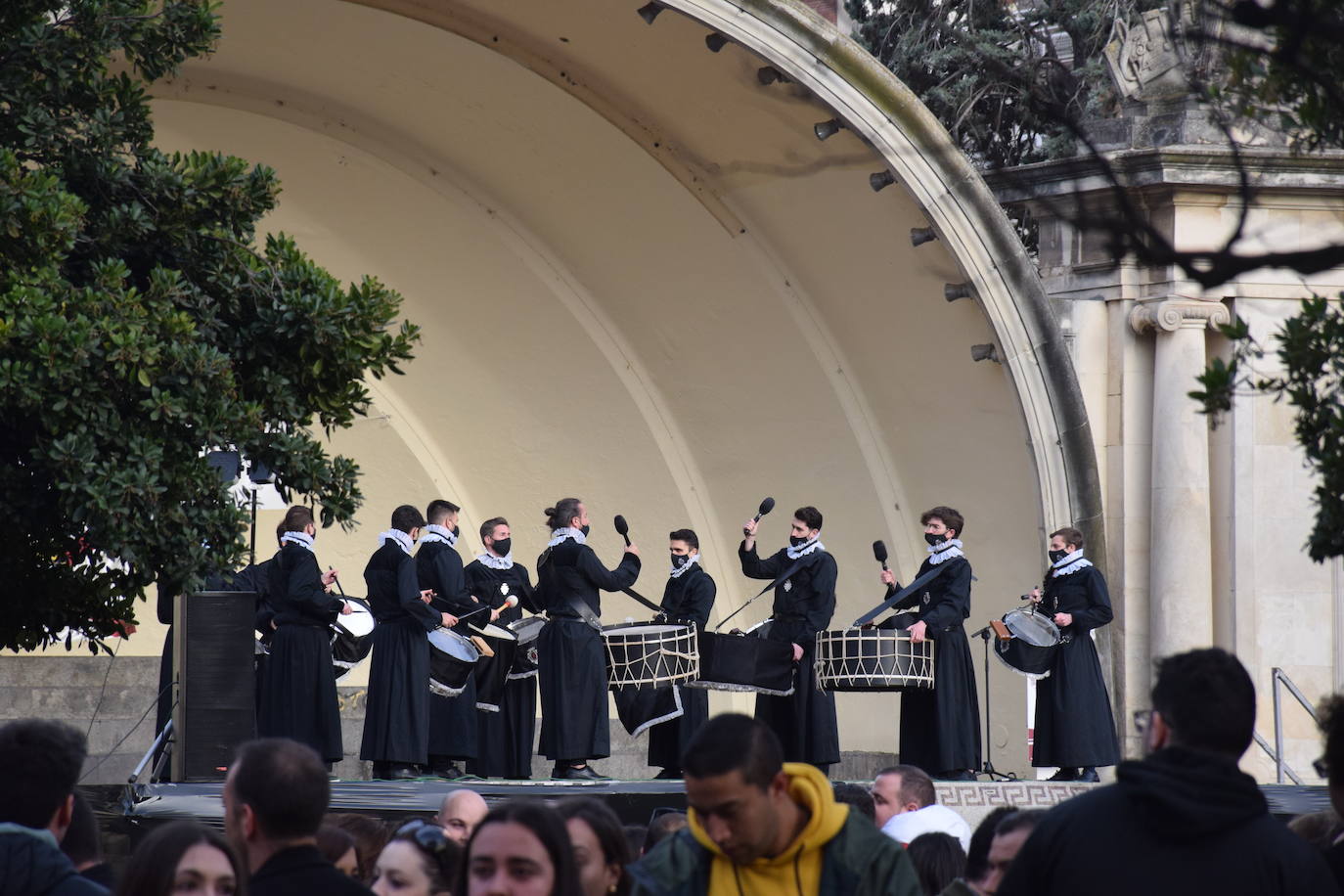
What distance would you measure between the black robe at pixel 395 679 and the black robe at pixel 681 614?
1.80 meters

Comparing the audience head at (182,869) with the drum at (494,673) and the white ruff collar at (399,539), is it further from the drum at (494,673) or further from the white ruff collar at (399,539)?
the drum at (494,673)

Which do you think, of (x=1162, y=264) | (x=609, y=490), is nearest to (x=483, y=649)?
(x=609, y=490)

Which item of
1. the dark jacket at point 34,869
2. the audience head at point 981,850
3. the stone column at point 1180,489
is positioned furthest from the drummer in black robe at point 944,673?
the dark jacket at point 34,869

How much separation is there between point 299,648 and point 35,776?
878 cm

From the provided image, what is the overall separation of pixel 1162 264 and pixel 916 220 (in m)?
10.4

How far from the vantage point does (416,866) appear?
518 centimetres

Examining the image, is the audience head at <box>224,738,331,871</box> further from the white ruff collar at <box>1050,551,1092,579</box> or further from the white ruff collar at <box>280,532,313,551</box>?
the white ruff collar at <box>1050,551,1092,579</box>

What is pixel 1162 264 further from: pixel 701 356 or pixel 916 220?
pixel 701 356

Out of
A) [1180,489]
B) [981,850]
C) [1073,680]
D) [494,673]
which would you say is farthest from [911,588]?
[981,850]

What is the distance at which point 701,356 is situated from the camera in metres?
17.3

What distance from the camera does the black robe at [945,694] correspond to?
1402cm

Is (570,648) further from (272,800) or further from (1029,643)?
(272,800)

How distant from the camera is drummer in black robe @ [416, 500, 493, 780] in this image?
13.6m

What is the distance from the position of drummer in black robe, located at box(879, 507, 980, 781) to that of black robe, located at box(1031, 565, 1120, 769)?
50cm
